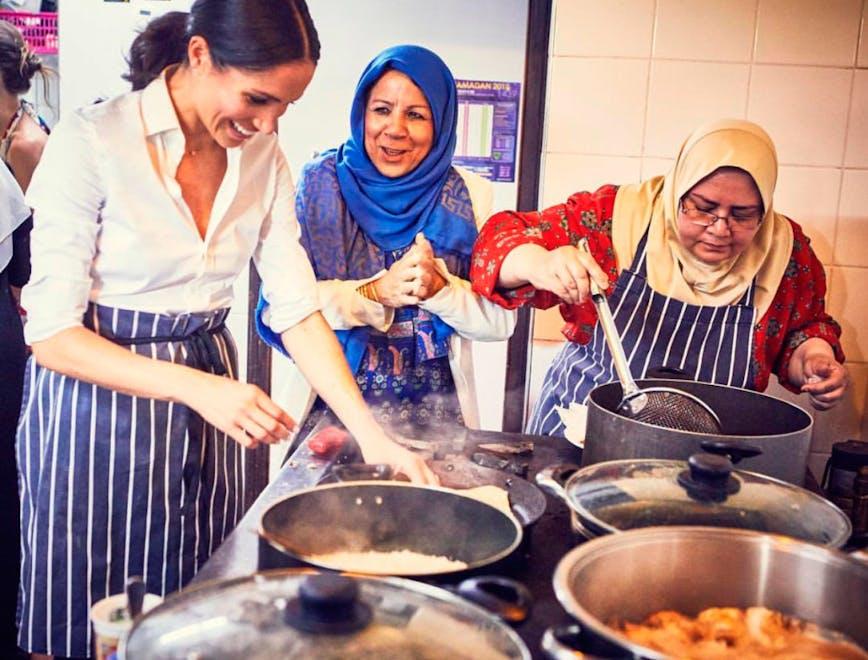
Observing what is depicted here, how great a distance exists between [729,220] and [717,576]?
1.09m

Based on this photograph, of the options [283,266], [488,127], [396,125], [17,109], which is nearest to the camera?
[283,266]

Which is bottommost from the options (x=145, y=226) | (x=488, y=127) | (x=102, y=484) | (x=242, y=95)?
(x=102, y=484)

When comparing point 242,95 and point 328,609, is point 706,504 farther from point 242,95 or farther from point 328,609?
point 242,95

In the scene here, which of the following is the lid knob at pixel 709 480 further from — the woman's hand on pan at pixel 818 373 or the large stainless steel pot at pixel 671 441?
the woman's hand on pan at pixel 818 373

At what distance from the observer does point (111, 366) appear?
4.27ft

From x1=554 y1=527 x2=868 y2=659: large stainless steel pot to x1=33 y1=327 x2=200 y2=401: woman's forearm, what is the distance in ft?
2.30

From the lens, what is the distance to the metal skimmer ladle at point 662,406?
4.04ft

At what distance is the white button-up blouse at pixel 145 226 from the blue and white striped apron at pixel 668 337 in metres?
0.67

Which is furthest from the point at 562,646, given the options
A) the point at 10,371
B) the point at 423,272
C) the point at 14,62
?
the point at 14,62

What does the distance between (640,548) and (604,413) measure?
35 centimetres

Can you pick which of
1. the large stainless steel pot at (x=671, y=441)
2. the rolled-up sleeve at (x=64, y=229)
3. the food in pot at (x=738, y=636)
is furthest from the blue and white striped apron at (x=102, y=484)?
the food in pot at (x=738, y=636)

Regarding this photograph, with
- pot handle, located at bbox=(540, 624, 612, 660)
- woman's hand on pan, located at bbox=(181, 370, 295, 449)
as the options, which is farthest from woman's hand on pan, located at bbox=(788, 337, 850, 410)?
pot handle, located at bbox=(540, 624, 612, 660)

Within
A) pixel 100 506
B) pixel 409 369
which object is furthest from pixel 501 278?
pixel 100 506

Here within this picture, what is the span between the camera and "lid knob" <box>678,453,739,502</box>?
0.93 meters
